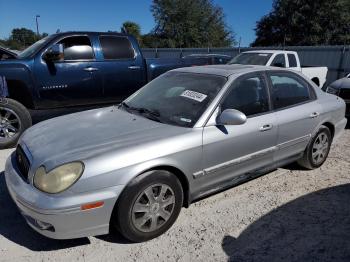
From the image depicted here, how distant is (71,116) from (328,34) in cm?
3707

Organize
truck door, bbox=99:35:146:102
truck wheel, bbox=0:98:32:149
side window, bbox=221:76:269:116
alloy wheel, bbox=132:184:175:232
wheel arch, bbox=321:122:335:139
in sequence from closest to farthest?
1. alloy wheel, bbox=132:184:175:232
2. side window, bbox=221:76:269:116
3. wheel arch, bbox=321:122:335:139
4. truck wheel, bbox=0:98:32:149
5. truck door, bbox=99:35:146:102

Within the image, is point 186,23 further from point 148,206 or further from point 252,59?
point 148,206

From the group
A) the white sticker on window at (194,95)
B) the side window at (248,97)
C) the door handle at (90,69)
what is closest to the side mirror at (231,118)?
the side window at (248,97)

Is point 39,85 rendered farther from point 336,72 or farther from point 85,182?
point 336,72

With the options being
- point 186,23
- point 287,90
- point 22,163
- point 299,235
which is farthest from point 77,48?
point 186,23

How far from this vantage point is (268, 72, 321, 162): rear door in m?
4.17

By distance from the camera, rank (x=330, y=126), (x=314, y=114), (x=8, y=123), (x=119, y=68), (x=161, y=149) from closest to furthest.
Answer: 1. (x=161, y=149)
2. (x=314, y=114)
3. (x=330, y=126)
4. (x=8, y=123)
5. (x=119, y=68)

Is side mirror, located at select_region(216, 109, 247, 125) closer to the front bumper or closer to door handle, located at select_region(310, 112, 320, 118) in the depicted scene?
the front bumper

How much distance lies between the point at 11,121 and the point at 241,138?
3961 millimetres

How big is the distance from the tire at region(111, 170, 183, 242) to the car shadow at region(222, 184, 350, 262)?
22.8 inches

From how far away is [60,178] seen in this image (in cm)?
276

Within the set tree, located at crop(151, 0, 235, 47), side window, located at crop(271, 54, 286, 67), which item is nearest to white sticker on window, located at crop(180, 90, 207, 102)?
side window, located at crop(271, 54, 286, 67)

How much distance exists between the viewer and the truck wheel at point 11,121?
565 cm

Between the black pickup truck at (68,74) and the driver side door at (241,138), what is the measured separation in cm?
346
